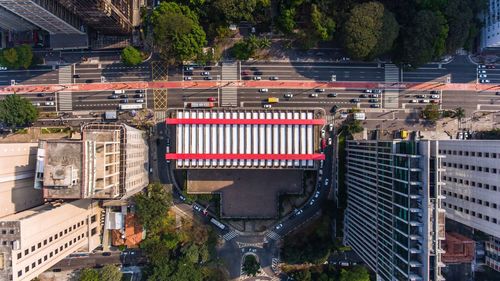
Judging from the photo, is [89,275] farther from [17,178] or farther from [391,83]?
[391,83]

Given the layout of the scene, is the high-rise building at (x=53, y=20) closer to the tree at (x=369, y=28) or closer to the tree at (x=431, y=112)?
the tree at (x=369, y=28)

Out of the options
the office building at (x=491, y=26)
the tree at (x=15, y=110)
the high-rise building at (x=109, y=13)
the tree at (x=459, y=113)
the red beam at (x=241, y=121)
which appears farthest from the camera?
the tree at (x=459, y=113)

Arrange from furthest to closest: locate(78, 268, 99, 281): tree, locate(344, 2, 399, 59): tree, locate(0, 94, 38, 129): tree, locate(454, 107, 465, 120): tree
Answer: locate(454, 107, 465, 120): tree → locate(78, 268, 99, 281): tree → locate(0, 94, 38, 129): tree → locate(344, 2, 399, 59): tree

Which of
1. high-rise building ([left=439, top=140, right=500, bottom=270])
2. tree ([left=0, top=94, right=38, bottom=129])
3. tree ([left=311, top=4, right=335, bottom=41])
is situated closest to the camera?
high-rise building ([left=439, top=140, right=500, bottom=270])

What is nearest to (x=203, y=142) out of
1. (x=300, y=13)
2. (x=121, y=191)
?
(x=121, y=191)

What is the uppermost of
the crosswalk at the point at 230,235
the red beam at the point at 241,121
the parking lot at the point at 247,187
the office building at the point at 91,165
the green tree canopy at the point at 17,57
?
the green tree canopy at the point at 17,57

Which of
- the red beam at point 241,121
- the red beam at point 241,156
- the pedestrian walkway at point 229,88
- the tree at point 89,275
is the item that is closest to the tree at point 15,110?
the red beam at point 241,121

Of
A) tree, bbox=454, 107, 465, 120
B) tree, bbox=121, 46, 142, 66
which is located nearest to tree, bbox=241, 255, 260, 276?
tree, bbox=121, 46, 142, 66

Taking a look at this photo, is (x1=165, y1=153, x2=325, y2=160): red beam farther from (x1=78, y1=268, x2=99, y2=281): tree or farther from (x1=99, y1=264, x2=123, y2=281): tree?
(x1=78, y1=268, x2=99, y2=281): tree
